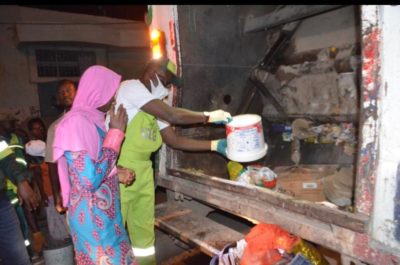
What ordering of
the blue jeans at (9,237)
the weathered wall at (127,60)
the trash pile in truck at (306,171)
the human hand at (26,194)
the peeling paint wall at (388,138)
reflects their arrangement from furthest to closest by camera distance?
the weathered wall at (127,60) < the blue jeans at (9,237) < the human hand at (26,194) < the trash pile in truck at (306,171) < the peeling paint wall at (388,138)

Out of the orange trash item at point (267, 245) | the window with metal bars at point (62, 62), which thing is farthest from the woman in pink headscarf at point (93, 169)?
the window with metal bars at point (62, 62)

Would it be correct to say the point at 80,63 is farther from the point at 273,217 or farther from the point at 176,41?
the point at 273,217

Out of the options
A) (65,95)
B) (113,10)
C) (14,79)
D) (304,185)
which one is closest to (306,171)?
(304,185)

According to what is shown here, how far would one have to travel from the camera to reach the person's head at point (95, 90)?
1.86 m

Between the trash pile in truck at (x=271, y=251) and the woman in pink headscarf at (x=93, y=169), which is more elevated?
the woman in pink headscarf at (x=93, y=169)

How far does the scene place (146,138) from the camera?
2.47 meters

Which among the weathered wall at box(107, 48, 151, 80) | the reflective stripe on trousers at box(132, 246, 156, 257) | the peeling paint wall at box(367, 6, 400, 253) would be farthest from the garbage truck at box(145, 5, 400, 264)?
the weathered wall at box(107, 48, 151, 80)

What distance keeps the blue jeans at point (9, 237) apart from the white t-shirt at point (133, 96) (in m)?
1.37

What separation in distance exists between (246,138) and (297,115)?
4.55 feet

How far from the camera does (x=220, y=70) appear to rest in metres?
2.97

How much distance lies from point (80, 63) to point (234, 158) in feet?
32.4

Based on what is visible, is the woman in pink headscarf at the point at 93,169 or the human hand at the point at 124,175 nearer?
the woman in pink headscarf at the point at 93,169

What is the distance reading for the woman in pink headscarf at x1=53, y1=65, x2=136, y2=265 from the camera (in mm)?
1752

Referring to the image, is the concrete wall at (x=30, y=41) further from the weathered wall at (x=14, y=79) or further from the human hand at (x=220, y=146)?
the human hand at (x=220, y=146)
